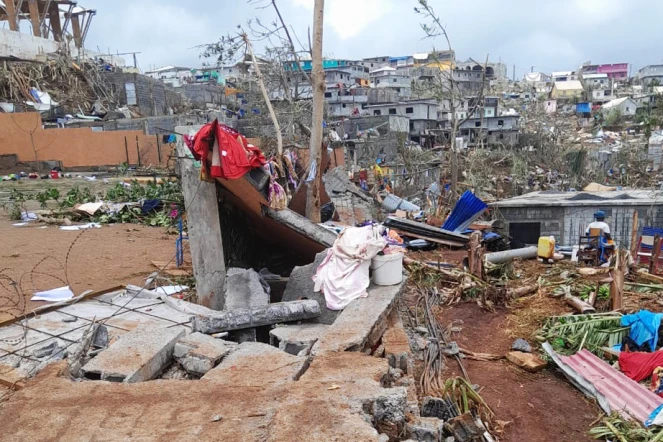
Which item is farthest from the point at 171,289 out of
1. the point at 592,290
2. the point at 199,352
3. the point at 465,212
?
the point at 465,212

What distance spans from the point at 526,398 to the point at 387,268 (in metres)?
2.18

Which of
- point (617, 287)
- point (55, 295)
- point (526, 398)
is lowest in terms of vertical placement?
point (526, 398)

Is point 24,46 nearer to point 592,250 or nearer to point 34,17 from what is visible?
point 34,17

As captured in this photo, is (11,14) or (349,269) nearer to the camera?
(349,269)

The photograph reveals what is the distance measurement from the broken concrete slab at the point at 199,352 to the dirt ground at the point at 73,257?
229 centimetres

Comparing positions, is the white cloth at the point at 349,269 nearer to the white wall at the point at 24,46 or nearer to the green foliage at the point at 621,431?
the green foliage at the point at 621,431

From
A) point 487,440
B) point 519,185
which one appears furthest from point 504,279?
point 519,185

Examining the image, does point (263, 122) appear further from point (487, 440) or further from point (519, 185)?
point (487, 440)

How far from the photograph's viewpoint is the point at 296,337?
158 inches

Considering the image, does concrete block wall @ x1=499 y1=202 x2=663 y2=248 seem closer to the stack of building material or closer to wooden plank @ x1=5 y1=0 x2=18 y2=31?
the stack of building material

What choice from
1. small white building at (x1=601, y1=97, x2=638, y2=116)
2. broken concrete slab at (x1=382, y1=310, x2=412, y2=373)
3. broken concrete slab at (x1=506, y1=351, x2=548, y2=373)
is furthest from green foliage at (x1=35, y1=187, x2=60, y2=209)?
small white building at (x1=601, y1=97, x2=638, y2=116)

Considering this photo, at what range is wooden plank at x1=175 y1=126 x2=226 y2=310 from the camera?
578 centimetres

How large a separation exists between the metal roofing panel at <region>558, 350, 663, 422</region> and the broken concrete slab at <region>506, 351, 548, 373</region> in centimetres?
25

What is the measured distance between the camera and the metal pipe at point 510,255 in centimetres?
1074
